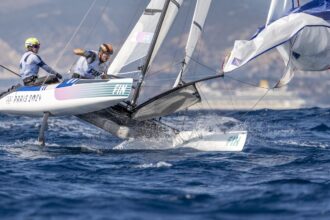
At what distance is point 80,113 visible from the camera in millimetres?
11570

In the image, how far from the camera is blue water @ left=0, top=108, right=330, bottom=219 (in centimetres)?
644

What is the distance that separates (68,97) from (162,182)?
3.89 m

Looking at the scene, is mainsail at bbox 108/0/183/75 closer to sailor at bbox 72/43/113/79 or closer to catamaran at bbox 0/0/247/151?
catamaran at bbox 0/0/247/151

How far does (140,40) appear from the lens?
12.6 m

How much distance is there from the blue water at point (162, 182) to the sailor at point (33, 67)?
1.07 metres

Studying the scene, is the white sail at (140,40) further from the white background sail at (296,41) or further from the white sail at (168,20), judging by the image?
the white background sail at (296,41)

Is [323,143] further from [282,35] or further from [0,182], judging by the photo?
[0,182]

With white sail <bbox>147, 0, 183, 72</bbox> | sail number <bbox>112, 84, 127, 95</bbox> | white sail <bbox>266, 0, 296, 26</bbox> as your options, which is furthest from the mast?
white sail <bbox>266, 0, 296, 26</bbox>

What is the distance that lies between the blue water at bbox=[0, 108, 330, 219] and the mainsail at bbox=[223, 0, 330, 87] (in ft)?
4.46

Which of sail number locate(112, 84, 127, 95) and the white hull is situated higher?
sail number locate(112, 84, 127, 95)

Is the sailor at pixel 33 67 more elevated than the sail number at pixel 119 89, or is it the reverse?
the sailor at pixel 33 67

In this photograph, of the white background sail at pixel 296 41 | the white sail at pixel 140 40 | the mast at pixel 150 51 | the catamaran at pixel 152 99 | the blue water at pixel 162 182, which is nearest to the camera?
the blue water at pixel 162 182

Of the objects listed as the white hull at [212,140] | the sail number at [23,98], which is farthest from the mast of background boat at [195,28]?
the sail number at [23,98]

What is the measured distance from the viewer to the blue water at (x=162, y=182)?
6.44m
